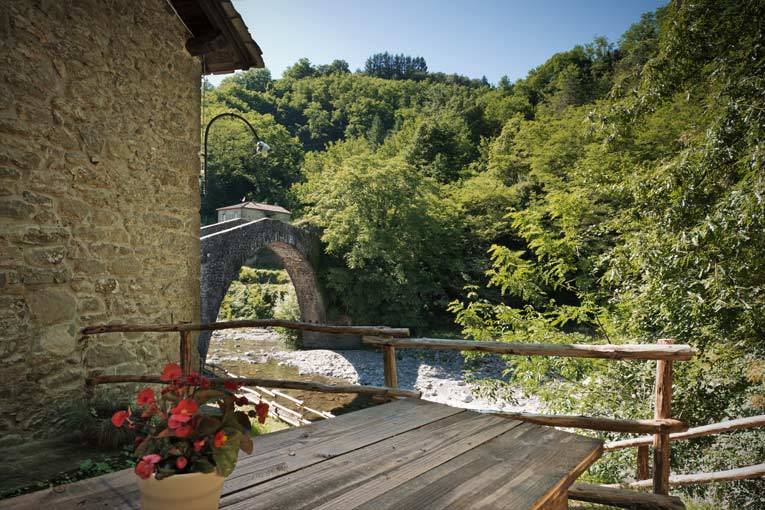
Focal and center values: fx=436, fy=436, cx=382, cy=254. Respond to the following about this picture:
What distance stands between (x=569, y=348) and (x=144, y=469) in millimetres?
2078

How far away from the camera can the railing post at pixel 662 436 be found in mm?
1999

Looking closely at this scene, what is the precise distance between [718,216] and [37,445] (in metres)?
4.69

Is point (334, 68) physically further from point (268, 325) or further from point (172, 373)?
point (172, 373)

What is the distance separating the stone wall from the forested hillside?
3.99 metres

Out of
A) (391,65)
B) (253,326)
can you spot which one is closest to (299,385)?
(253,326)

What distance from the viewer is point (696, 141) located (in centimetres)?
379

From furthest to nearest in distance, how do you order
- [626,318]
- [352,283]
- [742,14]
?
[352,283] → [626,318] → [742,14]

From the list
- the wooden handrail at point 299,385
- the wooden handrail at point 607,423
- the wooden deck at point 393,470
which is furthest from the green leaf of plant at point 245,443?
the wooden handrail at point 607,423

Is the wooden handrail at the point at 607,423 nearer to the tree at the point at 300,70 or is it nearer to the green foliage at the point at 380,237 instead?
the green foliage at the point at 380,237

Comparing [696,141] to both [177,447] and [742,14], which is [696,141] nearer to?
[742,14]

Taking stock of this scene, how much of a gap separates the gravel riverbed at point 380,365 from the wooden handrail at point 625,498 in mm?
8666

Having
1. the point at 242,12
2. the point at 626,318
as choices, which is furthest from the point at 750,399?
the point at 242,12

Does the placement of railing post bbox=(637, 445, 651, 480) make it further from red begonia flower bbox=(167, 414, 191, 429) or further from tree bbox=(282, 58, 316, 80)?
tree bbox=(282, 58, 316, 80)

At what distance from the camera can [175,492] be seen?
0.78 meters
